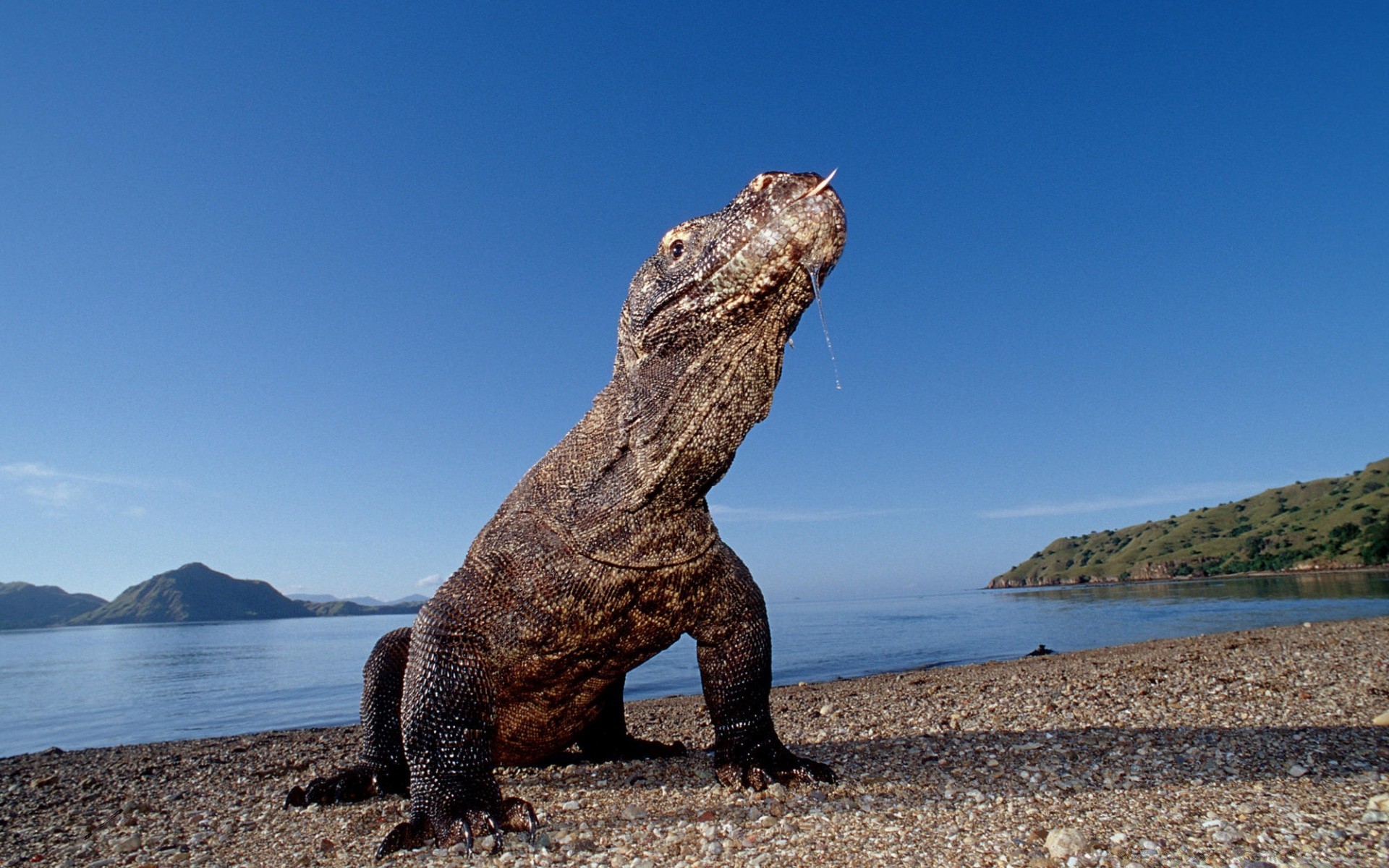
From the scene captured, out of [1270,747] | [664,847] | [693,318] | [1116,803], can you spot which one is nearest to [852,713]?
[1270,747]

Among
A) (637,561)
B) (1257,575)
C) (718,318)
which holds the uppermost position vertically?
(718,318)

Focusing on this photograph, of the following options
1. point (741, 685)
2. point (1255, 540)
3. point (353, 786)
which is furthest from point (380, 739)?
point (1255, 540)

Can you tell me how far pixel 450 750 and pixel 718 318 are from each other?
288 centimetres

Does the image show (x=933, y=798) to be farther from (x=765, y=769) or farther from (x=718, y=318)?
(x=718, y=318)

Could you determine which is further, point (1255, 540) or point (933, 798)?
point (1255, 540)

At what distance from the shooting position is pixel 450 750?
14.1 ft

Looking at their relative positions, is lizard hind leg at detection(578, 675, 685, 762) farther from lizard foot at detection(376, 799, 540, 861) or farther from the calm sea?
the calm sea

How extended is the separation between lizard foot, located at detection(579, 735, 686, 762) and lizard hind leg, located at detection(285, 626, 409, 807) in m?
1.42

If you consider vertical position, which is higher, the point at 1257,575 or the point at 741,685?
the point at 741,685

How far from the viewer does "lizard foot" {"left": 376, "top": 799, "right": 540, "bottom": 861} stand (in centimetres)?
418

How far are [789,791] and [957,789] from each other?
108 cm

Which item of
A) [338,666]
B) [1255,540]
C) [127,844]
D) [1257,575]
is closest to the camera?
[127,844]

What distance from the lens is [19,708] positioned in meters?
23.7

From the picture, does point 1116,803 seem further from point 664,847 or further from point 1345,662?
point 1345,662
